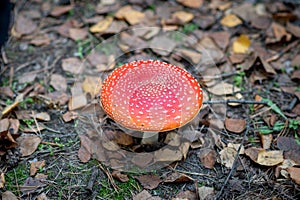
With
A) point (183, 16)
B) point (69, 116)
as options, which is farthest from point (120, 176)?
point (183, 16)

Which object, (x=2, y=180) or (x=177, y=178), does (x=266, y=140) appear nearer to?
(x=177, y=178)

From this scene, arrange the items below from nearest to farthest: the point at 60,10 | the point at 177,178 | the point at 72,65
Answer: the point at 177,178, the point at 72,65, the point at 60,10

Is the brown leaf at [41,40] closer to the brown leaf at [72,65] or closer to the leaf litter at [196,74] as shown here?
the leaf litter at [196,74]

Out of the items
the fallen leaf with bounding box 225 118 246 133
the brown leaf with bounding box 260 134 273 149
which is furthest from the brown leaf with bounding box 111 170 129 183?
the brown leaf with bounding box 260 134 273 149

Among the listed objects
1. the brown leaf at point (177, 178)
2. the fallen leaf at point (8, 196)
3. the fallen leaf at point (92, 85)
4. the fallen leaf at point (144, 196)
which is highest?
the fallen leaf at point (92, 85)

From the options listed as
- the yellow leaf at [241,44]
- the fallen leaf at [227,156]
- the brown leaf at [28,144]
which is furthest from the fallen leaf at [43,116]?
the yellow leaf at [241,44]

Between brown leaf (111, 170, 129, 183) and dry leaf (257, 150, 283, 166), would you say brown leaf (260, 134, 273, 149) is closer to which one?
dry leaf (257, 150, 283, 166)

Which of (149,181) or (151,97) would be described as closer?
(151,97)
